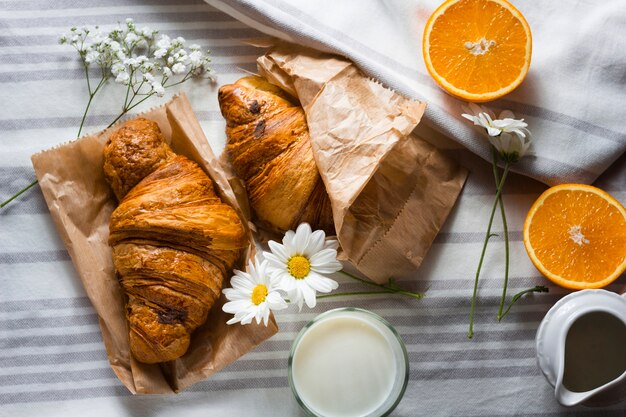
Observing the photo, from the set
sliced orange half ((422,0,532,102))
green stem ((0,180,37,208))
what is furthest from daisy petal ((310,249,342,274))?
green stem ((0,180,37,208))

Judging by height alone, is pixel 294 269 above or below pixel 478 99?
below

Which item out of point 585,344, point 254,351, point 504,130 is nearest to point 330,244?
point 254,351

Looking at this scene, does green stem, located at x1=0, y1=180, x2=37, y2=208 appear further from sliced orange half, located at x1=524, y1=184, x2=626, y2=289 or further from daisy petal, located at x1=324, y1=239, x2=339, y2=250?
sliced orange half, located at x1=524, y1=184, x2=626, y2=289

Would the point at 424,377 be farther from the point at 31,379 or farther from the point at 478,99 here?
the point at 31,379

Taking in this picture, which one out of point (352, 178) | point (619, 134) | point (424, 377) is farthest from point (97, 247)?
point (619, 134)

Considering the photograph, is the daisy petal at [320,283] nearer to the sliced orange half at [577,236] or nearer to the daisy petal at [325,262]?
the daisy petal at [325,262]

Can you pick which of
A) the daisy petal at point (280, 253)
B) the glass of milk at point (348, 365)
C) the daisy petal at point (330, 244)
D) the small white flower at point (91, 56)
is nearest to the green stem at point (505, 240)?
the glass of milk at point (348, 365)
